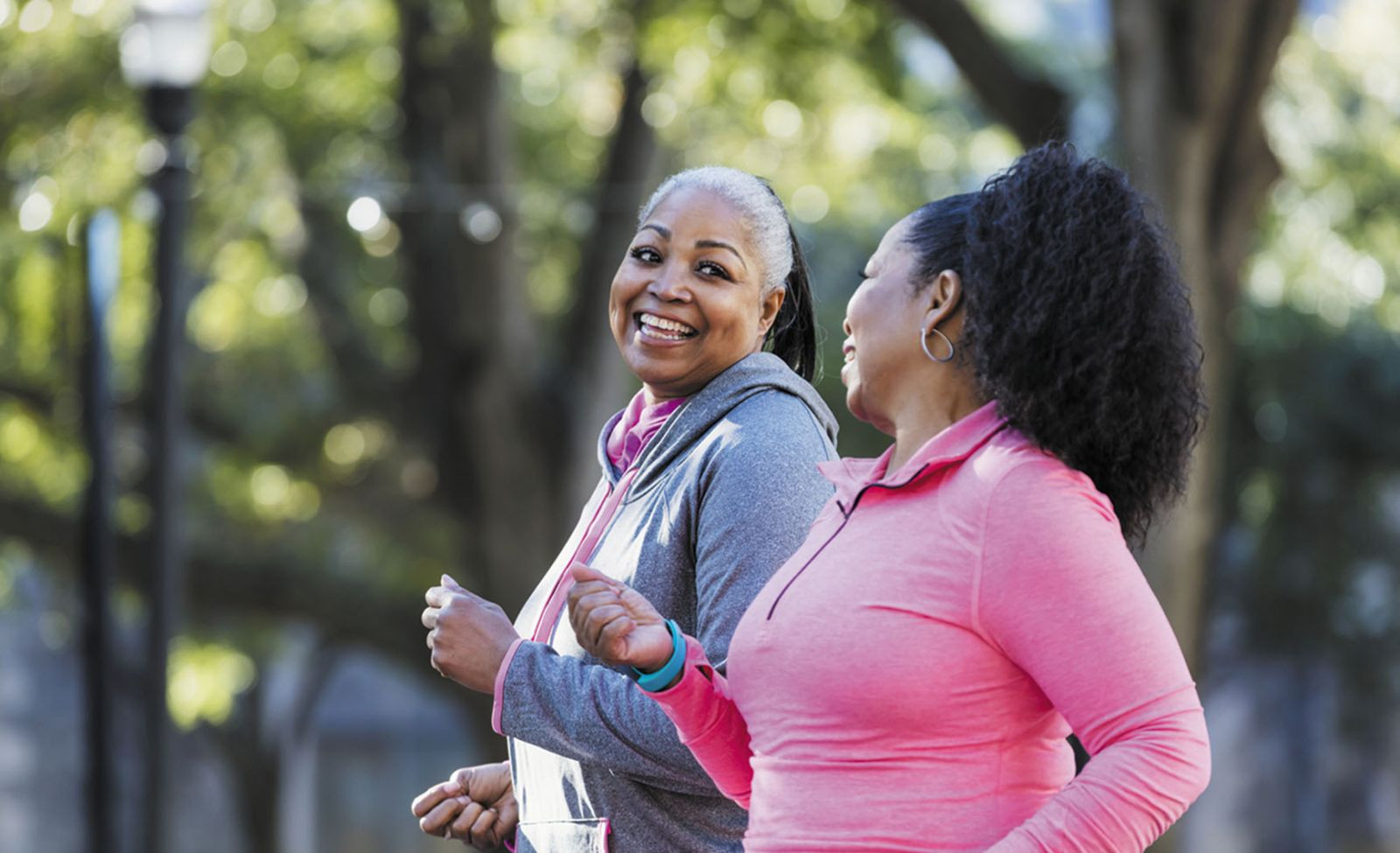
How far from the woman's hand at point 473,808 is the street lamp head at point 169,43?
626 cm

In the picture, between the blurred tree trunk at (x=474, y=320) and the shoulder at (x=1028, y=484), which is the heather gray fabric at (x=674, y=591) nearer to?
the shoulder at (x=1028, y=484)

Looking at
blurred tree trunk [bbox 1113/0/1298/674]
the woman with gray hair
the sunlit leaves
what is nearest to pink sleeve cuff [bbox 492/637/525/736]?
the woman with gray hair

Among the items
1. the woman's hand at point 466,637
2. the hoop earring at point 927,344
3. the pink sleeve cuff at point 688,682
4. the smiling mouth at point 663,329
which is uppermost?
the smiling mouth at point 663,329

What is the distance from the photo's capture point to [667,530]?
250 centimetres

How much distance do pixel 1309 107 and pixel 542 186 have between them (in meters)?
6.56

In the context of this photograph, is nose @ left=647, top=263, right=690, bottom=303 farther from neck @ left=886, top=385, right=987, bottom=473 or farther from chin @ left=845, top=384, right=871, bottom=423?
neck @ left=886, top=385, right=987, bottom=473

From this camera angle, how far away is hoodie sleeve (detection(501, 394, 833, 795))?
2383mm

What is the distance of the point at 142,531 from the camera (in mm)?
12492

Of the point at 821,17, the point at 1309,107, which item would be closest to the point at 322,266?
the point at 821,17

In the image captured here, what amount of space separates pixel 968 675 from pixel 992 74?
19.5ft

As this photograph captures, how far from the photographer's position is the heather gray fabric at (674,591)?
94.4 inches

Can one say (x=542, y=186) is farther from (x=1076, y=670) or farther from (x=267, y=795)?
(x=1076, y=670)

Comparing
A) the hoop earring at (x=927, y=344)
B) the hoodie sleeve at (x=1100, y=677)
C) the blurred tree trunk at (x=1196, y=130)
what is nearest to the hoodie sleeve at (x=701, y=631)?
the hoop earring at (x=927, y=344)

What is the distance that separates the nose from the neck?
0.56 metres
